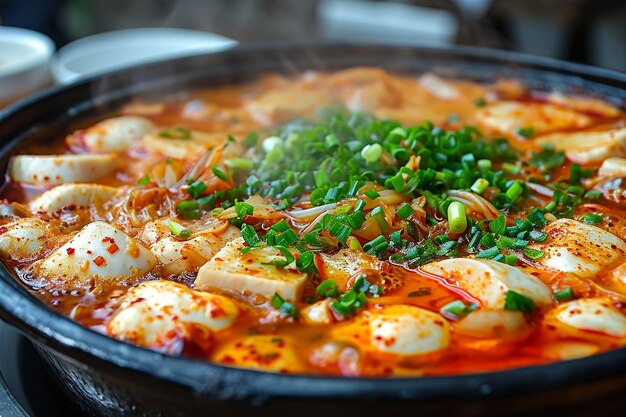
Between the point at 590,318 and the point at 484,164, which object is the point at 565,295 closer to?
the point at 590,318

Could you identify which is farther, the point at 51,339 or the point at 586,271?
the point at 586,271

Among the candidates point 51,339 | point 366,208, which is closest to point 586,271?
point 366,208

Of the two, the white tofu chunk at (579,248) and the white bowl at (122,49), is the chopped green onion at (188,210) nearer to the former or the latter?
the white tofu chunk at (579,248)

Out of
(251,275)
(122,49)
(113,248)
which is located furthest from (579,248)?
(122,49)

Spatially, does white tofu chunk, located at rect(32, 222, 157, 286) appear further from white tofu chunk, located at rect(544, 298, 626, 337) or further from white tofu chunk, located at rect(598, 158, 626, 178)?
white tofu chunk, located at rect(598, 158, 626, 178)

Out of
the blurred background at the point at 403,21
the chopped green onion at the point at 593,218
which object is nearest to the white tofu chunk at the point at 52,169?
the chopped green onion at the point at 593,218

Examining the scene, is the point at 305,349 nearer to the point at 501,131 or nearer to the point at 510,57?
the point at 501,131
